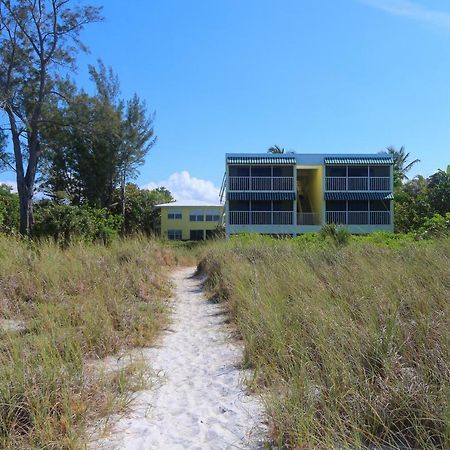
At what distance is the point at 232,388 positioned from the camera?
175 inches

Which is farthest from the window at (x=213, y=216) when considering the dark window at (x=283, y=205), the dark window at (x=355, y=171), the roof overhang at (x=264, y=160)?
the dark window at (x=355, y=171)

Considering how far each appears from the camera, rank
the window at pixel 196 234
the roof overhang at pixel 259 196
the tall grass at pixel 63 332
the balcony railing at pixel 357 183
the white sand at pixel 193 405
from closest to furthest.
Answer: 1. the tall grass at pixel 63 332
2. the white sand at pixel 193 405
3. the roof overhang at pixel 259 196
4. the balcony railing at pixel 357 183
5. the window at pixel 196 234

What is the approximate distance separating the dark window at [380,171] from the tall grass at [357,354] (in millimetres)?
29904

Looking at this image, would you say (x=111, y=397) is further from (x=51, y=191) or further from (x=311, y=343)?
(x=51, y=191)

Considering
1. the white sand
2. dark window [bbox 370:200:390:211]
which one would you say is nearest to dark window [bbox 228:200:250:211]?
dark window [bbox 370:200:390:211]

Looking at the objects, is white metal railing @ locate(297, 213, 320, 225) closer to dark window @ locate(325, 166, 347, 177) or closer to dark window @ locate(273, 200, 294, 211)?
dark window @ locate(273, 200, 294, 211)

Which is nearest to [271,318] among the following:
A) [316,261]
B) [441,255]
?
[441,255]

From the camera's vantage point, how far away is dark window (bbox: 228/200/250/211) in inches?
1389

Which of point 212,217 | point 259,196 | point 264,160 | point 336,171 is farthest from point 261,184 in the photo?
point 212,217

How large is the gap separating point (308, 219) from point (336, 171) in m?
4.49

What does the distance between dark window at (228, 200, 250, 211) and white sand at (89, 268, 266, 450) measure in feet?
94.3

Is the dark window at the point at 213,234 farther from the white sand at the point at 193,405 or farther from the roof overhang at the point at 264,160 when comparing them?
the white sand at the point at 193,405

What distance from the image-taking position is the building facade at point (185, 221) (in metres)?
47.9

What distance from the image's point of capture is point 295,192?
34.8 m
